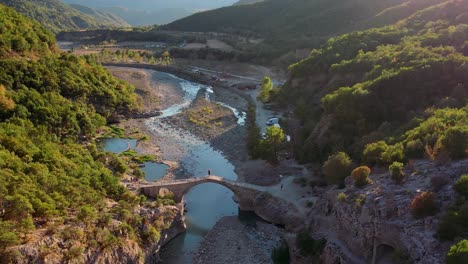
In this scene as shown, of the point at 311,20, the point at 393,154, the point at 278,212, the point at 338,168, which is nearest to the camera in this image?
the point at 393,154

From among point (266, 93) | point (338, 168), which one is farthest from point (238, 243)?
point (266, 93)

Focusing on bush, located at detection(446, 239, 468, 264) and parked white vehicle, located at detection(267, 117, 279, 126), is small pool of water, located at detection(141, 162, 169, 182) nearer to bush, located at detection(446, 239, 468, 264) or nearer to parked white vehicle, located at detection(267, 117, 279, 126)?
parked white vehicle, located at detection(267, 117, 279, 126)

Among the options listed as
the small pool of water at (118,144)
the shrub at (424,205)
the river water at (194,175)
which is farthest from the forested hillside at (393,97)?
the small pool of water at (118,144)

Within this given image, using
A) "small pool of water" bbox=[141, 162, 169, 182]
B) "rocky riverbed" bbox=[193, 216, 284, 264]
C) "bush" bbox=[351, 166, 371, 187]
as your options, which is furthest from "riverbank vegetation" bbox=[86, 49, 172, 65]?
"bush" bbox=[351, 166, 371, 187]

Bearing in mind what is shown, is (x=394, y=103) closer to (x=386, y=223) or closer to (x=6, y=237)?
(x=386, y=223)

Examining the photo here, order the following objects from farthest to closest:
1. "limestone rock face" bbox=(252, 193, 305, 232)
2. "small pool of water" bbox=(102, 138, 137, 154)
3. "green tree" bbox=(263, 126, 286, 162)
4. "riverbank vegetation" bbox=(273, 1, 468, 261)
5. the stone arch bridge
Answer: "small pool of water" bbox=(102, 138, 137, 154)
"green tree" bbox=(263, 126, 286, 162)
the stone arch bridge
"limestone rock face" bbox=(252, 193, 305, 232)
"riverbank vegetation" bbox=(273, 1, 468, 261)

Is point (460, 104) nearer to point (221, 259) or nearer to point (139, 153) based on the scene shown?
point (221, 259)

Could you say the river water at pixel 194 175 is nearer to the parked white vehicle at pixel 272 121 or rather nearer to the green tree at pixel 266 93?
the green tree at pixel 266 93
